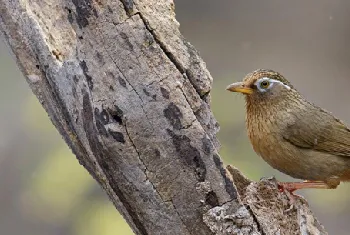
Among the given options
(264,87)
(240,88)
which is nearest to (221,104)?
(264,87)

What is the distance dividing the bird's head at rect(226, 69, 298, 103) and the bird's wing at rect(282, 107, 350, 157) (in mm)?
201

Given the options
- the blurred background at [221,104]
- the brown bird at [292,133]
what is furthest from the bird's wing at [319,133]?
the blurred background at [221,104]

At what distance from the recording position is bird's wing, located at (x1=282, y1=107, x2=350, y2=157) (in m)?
4.68

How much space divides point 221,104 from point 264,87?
2.09 m

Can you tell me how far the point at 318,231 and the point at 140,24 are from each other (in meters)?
1.49

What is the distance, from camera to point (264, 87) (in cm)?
475

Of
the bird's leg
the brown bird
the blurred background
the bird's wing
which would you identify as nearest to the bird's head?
the brown bird

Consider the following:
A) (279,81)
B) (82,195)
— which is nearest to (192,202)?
(279,81)

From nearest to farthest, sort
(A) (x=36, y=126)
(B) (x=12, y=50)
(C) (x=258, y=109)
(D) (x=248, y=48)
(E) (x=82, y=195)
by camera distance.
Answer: (B) (x=12, y=50) < (C) (x=258, y=109) < (E) (x=82, y=195) < (A) (x=36, y=126) < (D) (x=248, y=48)

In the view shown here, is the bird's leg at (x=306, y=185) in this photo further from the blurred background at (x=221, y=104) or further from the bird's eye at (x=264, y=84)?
the blurred background at (x=221, y=104)

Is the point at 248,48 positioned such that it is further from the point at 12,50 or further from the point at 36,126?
the point at 12,50

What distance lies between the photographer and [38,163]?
6.83 meters

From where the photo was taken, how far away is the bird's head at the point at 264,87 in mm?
4703

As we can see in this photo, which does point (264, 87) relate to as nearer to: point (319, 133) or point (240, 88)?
point (240, 88)
